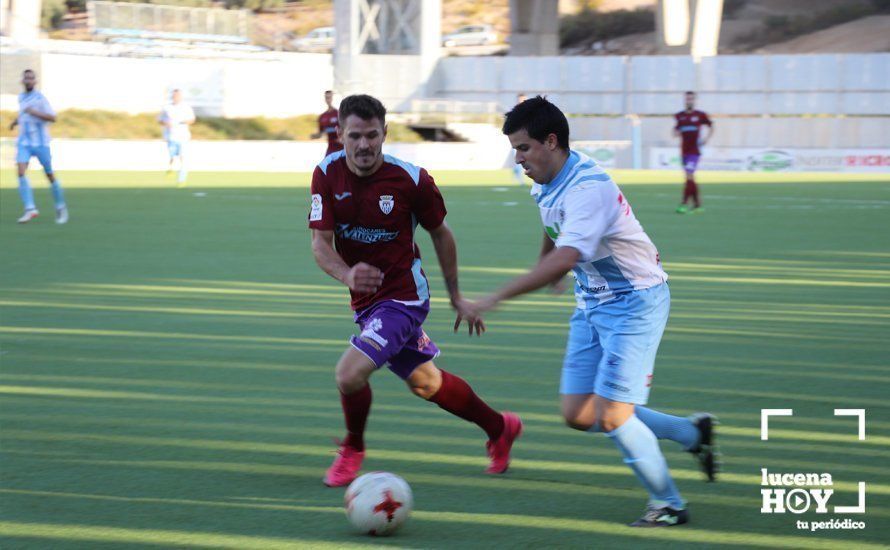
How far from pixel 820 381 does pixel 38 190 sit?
20.8m

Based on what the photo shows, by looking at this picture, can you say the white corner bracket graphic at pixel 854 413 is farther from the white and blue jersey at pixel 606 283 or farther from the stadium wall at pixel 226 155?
the stadium wall at pixel 226 155

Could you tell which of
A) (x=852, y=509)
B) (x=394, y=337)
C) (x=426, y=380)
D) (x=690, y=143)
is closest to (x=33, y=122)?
(x=690, y=143)

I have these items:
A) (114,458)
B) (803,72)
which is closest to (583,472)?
(114,458)

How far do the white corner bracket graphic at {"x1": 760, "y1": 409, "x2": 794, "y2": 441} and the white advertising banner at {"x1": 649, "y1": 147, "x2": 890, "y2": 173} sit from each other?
36556 mm

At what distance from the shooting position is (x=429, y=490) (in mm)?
5406

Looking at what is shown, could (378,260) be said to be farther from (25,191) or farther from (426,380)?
(25,191)

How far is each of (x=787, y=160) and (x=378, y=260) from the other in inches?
1590

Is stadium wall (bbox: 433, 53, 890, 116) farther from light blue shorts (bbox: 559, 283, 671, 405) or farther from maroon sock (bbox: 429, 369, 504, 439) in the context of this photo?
light blue shorts (bbox: 559, 283, 671, 405)

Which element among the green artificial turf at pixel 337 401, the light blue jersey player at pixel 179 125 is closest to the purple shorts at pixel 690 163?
the green artificial turf at pixel 337 401

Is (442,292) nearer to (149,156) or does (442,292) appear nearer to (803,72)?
(149,156)

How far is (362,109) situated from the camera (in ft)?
17.3

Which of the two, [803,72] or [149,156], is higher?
[803,72]

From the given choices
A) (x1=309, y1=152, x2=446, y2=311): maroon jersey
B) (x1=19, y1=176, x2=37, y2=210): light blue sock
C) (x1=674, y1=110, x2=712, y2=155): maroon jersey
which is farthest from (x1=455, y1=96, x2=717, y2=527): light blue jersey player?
(x1=674, y1=110, x2=712, y2=155): maroon jersey

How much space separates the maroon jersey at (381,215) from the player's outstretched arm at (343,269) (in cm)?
5
